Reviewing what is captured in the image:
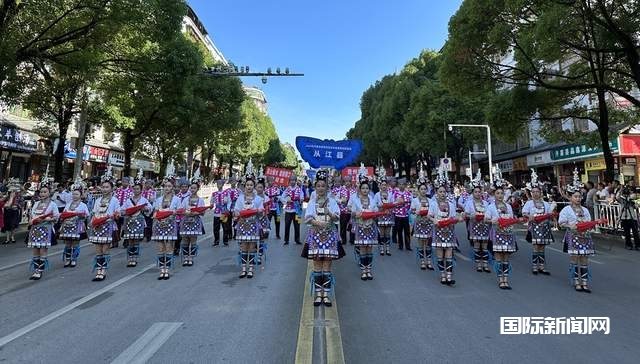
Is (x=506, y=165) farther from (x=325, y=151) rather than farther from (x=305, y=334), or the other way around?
(x=305, y=334)

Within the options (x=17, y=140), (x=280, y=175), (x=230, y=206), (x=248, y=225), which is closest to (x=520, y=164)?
(x=280, y=175)

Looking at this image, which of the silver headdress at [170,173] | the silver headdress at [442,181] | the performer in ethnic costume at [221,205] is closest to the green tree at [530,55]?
the silver headdress at [442,181]

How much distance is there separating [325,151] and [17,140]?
890 inches

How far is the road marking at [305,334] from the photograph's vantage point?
4258mm

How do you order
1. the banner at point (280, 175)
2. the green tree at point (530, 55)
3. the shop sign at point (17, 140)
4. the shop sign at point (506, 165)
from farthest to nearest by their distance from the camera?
the shop sign at point (506, 165) < the shop sign at point (17, 140) < the banner at point (280, 175) < the green tree at point (530, 55)

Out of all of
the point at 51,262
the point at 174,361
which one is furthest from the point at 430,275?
the point at 51,262

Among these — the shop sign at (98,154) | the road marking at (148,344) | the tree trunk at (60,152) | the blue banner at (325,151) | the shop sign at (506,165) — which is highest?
the shop sign at (506,165)

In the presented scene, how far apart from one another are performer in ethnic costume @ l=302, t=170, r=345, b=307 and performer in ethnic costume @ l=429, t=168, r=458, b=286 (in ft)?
7.60

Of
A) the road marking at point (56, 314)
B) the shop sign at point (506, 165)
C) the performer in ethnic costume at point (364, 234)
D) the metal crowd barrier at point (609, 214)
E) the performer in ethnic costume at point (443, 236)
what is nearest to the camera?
the road marking at point (56, 314)

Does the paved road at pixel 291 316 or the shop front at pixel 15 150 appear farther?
the shop front at pixel 15 150

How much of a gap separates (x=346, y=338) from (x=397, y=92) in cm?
4180

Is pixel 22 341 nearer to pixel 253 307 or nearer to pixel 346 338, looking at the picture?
Result: pixel 253 307

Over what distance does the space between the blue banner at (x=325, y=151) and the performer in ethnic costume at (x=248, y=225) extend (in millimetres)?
2288

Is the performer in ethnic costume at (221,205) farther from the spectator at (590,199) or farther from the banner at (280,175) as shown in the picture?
the spectator at (590,199)
